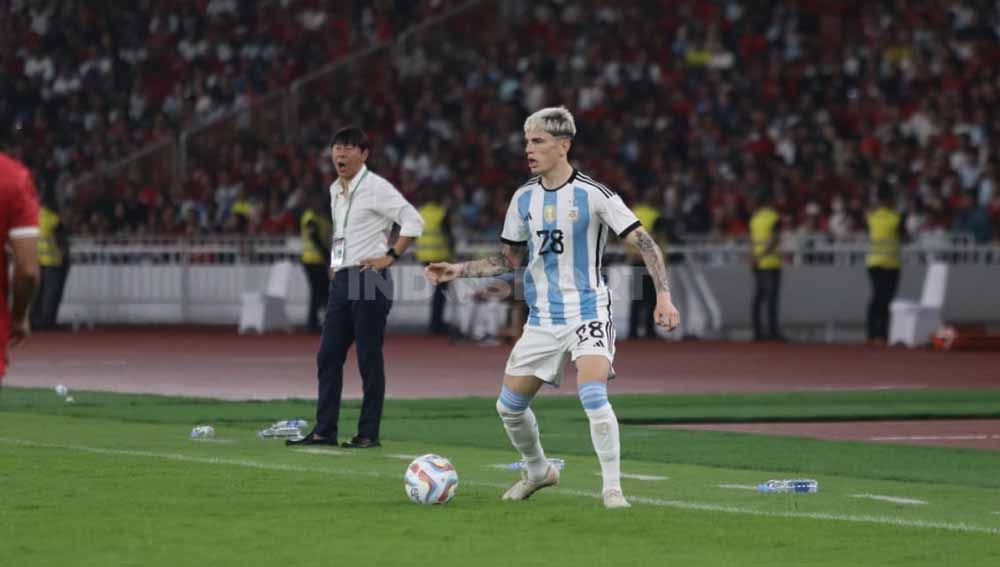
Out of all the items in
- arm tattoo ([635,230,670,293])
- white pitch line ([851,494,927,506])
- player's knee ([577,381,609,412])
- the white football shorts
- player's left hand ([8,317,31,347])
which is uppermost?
arm tattoo ([635,230,670,293])

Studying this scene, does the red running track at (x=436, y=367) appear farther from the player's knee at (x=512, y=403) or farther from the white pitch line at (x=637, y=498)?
the player's knee at (x=512, y=403)

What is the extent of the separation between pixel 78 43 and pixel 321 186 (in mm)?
10886

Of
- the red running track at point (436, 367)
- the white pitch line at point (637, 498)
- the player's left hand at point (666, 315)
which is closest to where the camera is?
the white pitch line at point (637, 498)

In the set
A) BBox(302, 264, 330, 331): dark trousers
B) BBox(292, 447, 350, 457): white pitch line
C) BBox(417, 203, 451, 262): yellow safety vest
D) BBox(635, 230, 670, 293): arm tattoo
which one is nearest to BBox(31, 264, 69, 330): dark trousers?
BBox(302, 264, 330, 331): dark trousers

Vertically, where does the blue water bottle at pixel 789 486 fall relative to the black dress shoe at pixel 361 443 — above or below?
above

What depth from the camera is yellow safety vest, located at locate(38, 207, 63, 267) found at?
36.5 metres

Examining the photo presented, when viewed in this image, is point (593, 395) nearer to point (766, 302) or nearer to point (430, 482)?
point (430, 482)

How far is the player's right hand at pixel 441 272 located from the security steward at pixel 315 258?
→ 22526mm

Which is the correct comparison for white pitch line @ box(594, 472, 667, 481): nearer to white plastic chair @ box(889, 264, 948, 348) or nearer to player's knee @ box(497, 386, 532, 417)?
player's knee @ box(497, 386, 532, 417)

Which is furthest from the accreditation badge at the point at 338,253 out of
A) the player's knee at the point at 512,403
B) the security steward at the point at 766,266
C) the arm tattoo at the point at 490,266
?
the security steward at the point at 766,266

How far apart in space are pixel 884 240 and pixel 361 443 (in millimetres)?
19041

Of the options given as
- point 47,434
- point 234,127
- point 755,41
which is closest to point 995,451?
point 47,434

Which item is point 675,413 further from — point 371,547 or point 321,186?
point 321,186

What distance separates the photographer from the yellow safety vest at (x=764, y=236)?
33.7 m
